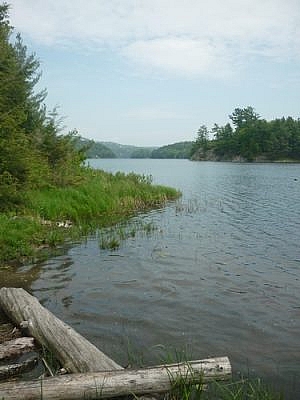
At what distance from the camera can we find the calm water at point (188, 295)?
7059 millimetres

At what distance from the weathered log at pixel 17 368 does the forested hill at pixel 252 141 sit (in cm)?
13108

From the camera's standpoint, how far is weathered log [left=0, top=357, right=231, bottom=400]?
475 cm

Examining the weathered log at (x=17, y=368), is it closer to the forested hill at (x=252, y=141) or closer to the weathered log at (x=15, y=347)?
the weathered log at (x=15, y=347)

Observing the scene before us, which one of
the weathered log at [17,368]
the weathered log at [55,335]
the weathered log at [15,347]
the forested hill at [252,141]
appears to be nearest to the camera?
the weathered log at [55,335]

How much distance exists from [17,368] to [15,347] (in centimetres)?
60

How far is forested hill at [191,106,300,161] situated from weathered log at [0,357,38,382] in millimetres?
131076

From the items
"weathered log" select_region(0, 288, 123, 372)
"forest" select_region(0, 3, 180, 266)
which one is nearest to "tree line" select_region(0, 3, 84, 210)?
"forest" select_region(0, 3, 180, 266)

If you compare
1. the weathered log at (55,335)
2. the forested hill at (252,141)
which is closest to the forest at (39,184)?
the weathered log at (55,335)

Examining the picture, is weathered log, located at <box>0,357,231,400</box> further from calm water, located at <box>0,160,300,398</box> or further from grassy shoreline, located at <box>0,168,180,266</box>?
grassy shoreline, located at <box>0,168,180,266</box>

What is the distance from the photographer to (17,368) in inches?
234

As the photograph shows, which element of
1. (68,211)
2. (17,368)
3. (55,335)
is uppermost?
(68,211)

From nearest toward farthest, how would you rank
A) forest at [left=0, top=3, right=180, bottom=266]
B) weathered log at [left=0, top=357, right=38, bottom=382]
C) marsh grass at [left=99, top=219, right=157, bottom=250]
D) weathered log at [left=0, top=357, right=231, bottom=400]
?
weathered log at [left=0, top=357, right=231, bottom=400], weathered log at [left=0, top=357, right=38, bottom=382], forest at [left=0, top=3, right=180, bottom=266], marsh grass at [left=99, top=219, right=157, bottom=250]

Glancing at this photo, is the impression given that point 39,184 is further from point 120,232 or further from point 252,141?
point 252,141

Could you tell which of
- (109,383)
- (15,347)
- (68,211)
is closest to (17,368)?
(15,347)
